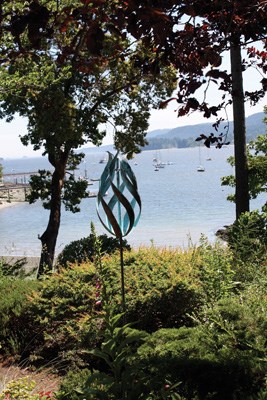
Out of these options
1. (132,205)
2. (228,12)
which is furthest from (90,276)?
(228,12)

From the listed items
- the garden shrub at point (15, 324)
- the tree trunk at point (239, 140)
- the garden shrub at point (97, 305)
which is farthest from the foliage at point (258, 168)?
the garden shrub at point (15, 324)

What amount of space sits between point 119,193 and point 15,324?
7.08 ft

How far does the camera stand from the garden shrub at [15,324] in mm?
5086

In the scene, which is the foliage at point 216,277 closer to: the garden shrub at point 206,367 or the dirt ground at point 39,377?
the garden shrub at point 206,367

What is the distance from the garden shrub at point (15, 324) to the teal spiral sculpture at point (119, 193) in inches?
64.6

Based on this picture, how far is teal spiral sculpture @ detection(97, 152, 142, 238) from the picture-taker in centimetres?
410

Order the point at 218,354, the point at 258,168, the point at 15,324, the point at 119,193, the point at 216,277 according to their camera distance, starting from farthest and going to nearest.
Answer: the point at 258,168 < the point at 15,324 < the point at 216,277 < the point at 119,193 < the point at 218,354

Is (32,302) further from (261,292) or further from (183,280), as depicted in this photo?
(261,292)

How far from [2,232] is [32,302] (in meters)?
20.4

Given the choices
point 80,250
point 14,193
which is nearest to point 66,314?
Answer: point 80,250

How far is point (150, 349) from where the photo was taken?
3.57m

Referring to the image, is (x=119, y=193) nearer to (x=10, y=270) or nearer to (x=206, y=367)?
(x=206, y=367)

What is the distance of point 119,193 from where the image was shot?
160 inches

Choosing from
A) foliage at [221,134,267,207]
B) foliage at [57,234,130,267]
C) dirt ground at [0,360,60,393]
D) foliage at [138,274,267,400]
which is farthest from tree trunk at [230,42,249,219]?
dirt ground at [0,360,60,393]
